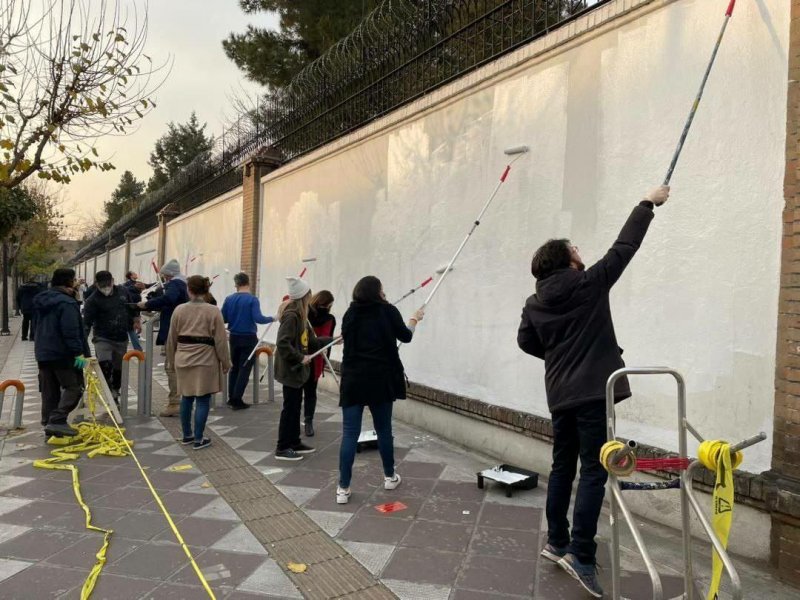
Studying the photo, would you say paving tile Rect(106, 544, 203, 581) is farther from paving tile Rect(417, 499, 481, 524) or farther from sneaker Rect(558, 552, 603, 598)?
sneaker Rect(558, 552, 603, 598)

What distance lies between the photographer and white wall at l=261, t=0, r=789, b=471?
329cm

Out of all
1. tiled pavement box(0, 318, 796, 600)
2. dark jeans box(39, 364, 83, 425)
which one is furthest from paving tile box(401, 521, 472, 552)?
dark jeans box(39, 364, 83, 425)

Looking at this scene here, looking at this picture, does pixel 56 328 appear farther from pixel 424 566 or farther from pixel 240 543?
pixel 424 566

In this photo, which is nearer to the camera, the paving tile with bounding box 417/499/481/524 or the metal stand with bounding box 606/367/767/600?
the metal stand with bounding box 606/367/767/600

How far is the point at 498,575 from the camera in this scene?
3084 millimetres

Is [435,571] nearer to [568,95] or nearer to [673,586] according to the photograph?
[673,586]

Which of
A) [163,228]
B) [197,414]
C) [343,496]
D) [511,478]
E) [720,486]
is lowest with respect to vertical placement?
[343,496]

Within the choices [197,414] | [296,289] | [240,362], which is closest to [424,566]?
[296,289]

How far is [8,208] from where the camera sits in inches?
416

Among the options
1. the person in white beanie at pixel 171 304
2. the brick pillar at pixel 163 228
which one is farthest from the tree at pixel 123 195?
the person in white beanie at pixel 171 304

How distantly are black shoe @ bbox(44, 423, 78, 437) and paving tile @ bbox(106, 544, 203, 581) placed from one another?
2.81 metres

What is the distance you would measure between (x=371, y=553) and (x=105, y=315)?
489cm

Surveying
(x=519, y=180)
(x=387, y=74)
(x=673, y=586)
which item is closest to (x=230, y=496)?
(x=673, y=586)

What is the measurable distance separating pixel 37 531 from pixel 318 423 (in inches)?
128
